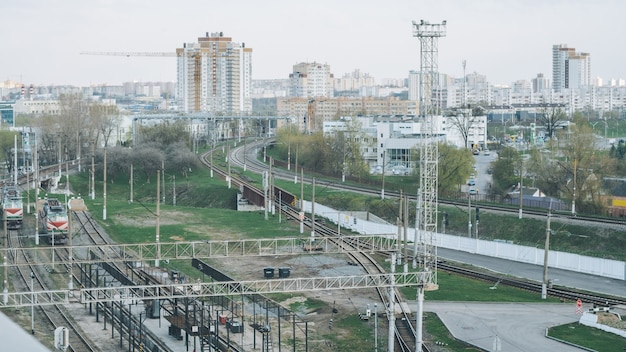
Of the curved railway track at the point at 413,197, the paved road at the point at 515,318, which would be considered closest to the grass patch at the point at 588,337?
the paved road at the point at 515,318

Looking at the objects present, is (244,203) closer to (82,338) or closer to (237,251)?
(237,251)

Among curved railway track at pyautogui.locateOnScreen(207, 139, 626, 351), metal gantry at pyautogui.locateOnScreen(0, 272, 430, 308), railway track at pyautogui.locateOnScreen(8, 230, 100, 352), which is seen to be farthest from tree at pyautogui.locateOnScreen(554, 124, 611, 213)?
railway track at pyautogui.locateOnScreen(8, 230, 100, 352)

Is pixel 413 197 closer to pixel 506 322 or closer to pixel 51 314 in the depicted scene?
pixel 506 322

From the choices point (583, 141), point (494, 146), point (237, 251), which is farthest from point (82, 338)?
point (494, 146)

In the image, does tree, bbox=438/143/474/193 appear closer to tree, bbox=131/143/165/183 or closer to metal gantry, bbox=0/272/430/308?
tree, bbox=131/143/165/183

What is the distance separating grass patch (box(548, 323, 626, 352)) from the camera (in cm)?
3216

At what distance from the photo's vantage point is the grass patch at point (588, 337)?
105ft

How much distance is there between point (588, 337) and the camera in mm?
33344

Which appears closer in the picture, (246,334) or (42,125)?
(246,334)

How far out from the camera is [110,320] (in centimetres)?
3522

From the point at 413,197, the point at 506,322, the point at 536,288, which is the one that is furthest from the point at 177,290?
the point at 413,197

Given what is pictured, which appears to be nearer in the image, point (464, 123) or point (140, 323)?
point (140, 323)

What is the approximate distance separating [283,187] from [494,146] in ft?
188

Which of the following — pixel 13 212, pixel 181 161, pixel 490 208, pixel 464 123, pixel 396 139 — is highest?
pixel 464 123
